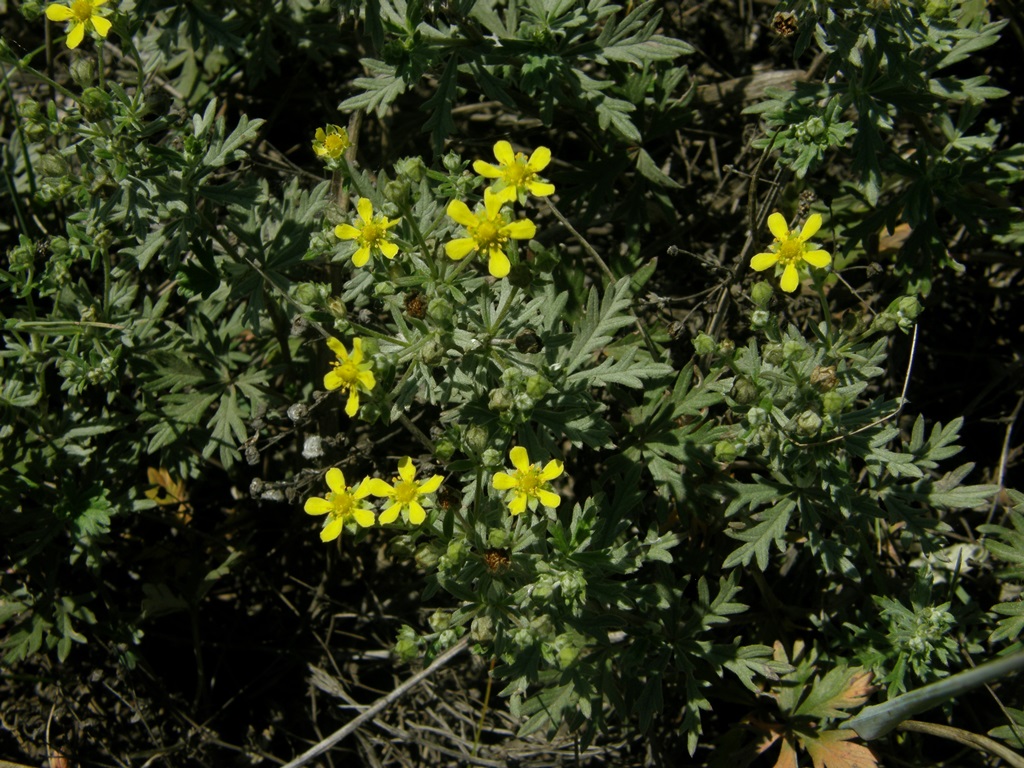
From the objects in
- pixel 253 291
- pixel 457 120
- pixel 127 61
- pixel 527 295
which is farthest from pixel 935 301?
pixel 127 61

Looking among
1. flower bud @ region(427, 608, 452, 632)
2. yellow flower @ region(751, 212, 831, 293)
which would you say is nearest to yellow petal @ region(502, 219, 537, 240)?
yellow flower @ region(751, 212, 831, 293)

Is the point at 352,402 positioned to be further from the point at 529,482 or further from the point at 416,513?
the point at 529,482

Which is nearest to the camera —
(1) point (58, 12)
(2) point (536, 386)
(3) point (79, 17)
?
(2) point (536, 386)

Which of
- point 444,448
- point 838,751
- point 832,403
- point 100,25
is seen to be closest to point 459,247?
point 444,448

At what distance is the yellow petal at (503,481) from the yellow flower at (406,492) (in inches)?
9.4

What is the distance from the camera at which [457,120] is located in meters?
6.10

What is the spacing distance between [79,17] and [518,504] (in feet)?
10.2

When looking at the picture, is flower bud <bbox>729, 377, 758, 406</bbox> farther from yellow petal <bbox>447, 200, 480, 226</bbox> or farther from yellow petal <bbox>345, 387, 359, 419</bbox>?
yellow petal <bbox>345, 387, 359, 419</bbox>

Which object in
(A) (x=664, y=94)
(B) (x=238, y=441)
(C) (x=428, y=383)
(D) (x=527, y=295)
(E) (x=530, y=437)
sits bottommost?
(B) (x=238, y=441)

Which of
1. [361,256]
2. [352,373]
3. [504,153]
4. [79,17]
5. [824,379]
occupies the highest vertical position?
[79,17]

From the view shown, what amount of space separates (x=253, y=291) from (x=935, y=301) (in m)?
4.26

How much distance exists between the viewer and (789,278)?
153 inches

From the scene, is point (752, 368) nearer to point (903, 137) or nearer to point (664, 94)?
point (664, 94)

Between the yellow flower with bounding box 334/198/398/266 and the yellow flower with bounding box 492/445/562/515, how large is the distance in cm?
106
